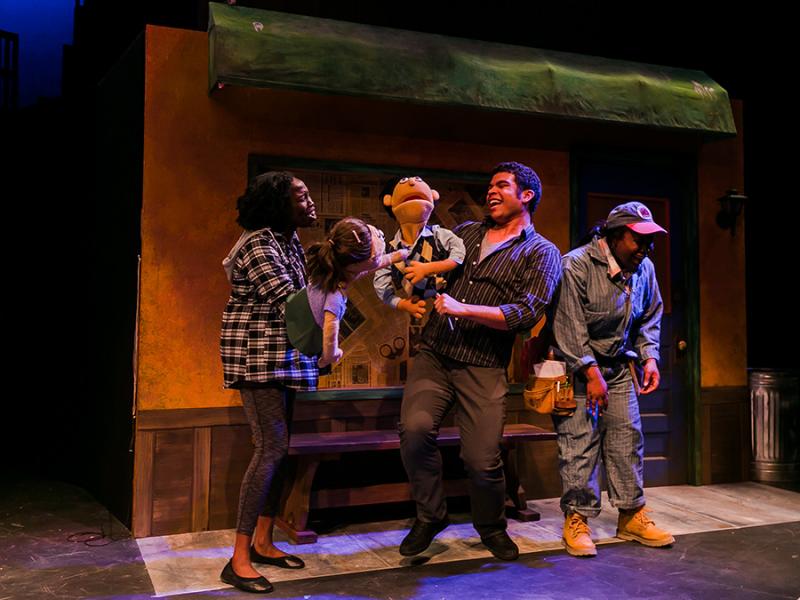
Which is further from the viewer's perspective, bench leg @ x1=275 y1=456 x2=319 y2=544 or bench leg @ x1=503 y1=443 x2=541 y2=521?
bench leg @ x1=503 y1=443 x2=541 y2=521

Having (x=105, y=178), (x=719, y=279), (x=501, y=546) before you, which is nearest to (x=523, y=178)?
(x=501, y=546)

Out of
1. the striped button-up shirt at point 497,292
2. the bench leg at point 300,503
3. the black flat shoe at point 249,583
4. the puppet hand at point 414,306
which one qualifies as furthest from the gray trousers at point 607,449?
the black flat shoe at point 249,583

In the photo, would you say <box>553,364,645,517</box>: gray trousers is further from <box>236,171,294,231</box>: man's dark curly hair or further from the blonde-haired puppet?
<box>236,171,294,231</box>: man's dark curly hair

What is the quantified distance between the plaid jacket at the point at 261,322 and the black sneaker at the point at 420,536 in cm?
98

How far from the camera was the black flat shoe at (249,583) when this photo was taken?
380cm

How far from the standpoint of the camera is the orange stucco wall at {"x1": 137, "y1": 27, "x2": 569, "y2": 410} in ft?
16.3

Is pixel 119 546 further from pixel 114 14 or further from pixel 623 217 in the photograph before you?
pixel 114 14

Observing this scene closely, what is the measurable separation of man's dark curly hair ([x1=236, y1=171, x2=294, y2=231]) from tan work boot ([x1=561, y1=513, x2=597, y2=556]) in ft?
7.86

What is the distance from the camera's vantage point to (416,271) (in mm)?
4012

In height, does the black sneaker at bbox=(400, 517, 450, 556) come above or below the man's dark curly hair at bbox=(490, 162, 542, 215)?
below

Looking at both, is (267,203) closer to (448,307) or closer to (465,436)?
(448,307)

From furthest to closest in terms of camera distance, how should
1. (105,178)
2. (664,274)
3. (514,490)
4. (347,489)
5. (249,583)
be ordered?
(664,274), (105,178), (514,490), (347,489), (249,583)

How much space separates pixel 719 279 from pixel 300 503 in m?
3.98

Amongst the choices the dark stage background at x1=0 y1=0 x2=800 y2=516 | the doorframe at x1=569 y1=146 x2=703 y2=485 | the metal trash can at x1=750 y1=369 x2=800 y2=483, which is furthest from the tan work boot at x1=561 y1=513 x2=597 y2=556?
the dark stage background at x1=0 y1=0 x2=800 y2=516
